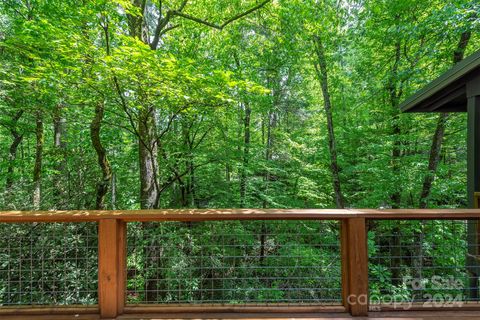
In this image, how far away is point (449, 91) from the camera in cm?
429

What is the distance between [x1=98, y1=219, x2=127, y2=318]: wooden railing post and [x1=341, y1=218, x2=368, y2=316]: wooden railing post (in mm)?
1587

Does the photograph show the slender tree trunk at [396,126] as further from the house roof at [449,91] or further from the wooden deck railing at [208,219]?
the wooden deck railing at [208,219]

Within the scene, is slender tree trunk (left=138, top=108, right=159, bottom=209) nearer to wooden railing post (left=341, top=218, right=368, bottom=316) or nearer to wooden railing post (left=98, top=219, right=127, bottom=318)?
wooden railing post (left=98, top=219, right=127, bottom=318)

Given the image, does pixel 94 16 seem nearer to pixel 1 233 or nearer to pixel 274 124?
pixel 1 233

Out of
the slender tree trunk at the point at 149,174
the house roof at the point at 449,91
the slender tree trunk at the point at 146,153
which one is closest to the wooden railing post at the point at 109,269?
the slender tree trunk at the point at 146,153

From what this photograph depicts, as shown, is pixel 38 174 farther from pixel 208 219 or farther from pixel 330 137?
pixel 330 137

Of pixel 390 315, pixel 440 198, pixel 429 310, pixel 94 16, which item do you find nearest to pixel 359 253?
pixel 390 315

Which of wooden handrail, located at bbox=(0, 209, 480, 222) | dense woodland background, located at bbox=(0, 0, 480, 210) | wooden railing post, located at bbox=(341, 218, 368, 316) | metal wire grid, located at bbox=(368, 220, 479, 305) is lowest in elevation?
metal wire grid, located at bbox=(368, 220, 479, 305)

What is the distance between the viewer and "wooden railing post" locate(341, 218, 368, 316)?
70.6 inches

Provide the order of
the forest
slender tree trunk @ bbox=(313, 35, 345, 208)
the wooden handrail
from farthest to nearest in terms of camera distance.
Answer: slender tree trunk @ bbox=(313, 35, 345, 208), the forest, the wooden handrail

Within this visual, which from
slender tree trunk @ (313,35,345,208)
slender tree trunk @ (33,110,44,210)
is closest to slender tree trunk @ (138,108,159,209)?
slender tree trunk @ (33,110,44,210)

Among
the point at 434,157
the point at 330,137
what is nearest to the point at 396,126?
the point at 434,157

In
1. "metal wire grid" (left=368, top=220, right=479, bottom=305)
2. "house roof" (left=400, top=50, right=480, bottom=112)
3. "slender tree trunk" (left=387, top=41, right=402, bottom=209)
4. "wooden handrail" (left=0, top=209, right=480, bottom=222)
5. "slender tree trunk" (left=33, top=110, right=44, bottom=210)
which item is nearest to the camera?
"wooden handrail" (left=0, top=209, right=480, bottom=222)

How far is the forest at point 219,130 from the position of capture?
332 cm
